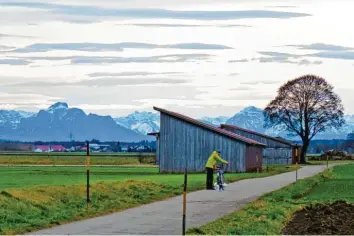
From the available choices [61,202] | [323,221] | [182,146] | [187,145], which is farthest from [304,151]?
[323,221]

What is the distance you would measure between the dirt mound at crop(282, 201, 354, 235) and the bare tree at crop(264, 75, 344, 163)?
9391 centimetres

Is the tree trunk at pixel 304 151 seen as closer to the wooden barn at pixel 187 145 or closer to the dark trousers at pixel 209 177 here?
the wooden barn at pixel 187 145

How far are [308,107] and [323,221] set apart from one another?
98.4 m

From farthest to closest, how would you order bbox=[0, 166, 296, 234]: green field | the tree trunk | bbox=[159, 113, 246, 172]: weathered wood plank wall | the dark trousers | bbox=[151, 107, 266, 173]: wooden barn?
the tree trunk
bbox=[159, 113, 246, 172]: weathered wood plank wall
bbox=[151, 107, 266, 173]: wooden barn
the dark trousers
bbox=[0, 166, 296, 234]: green field

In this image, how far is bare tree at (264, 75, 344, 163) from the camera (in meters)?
119

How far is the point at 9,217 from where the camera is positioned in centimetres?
2217

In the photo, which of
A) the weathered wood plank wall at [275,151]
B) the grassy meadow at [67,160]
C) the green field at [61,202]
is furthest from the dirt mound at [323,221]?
the weathered wood plank wall at [275,151]

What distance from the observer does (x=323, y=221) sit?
21312 mm

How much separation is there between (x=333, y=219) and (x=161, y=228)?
4.15 meters

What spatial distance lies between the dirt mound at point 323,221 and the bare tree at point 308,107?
93.9m

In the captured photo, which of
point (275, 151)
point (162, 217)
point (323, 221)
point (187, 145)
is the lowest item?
point (162, 217)

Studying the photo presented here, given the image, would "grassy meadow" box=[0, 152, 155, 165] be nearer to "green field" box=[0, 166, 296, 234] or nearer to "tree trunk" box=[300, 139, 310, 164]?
"tree trunk" box=[300, 139, 310, 164]

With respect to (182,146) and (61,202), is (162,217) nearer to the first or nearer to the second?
(61,202)

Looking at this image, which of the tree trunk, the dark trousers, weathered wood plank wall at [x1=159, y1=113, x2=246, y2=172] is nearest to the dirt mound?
the dark trousers
